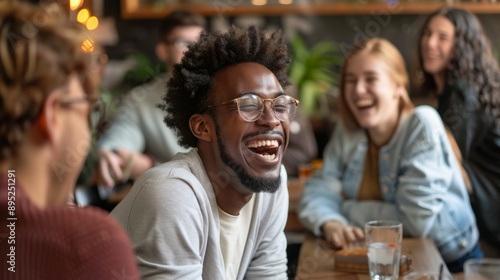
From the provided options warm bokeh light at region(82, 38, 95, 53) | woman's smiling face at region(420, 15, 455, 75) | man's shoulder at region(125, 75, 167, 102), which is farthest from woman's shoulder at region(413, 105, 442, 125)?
warm bokeh light at region(82, 38, 95, 53)

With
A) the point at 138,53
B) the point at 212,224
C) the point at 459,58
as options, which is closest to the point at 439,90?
the point at 459,58

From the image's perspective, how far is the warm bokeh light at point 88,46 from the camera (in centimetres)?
104

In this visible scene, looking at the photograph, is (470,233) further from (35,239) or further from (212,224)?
(35,239)

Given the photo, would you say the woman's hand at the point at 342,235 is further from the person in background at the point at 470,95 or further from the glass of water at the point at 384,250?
the person in background at the point at 470,95

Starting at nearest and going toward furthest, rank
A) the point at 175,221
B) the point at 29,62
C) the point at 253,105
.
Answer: the point at 29,62, the point at 175,221, the point at 253,105

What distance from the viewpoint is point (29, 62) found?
37.8 inches

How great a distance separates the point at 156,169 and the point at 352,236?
0.94 metres

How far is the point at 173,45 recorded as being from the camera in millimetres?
3871

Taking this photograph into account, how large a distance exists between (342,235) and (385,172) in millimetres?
357

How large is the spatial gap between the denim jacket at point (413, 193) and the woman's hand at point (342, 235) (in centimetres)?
9

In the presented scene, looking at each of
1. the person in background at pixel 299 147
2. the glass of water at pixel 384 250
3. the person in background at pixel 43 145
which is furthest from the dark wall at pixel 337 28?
the person in background at pixel 43 145

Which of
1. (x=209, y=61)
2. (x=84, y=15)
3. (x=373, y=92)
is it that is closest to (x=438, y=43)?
(x=373, y=92)

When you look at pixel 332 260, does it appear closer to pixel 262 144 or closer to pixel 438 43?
pixel 262 144

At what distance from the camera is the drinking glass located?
64.4 inches
